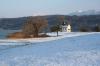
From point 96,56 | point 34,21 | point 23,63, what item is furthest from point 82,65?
point 34,21

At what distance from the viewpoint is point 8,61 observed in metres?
15.9

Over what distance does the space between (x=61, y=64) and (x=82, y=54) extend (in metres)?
2.82

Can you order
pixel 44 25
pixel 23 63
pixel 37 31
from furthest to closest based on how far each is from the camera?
pixel 44 25, pixel 37 31, pixel 23 63

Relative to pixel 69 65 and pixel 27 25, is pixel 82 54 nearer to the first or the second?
pixel 69 65

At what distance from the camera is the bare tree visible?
69256 mm

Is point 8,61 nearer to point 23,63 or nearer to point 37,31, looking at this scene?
point 23,63

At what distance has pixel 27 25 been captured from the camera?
71125mm

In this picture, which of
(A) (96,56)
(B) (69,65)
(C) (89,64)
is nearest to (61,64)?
(B) (69,65)

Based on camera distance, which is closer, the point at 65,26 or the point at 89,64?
the point at 89,64

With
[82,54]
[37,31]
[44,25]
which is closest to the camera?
[82,54]

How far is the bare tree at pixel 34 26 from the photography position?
227 feet

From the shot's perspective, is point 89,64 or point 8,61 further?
point 8,61

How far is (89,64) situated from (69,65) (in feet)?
3.21

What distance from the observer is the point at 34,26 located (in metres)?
71.4
